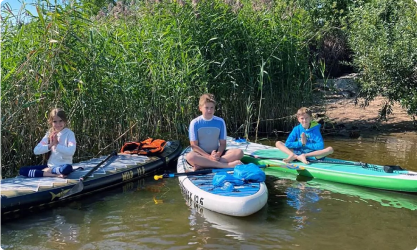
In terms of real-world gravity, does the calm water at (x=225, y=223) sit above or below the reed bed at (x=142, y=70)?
below

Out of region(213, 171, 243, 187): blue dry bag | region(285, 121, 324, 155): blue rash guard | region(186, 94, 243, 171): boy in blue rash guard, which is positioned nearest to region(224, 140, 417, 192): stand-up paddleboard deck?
region(285, 121, 324, 155): blue rash guard

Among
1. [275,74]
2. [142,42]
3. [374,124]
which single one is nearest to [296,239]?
[142,42]

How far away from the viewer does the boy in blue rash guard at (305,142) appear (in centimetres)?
638

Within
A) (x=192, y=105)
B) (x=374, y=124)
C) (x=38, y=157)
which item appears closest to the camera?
(x=38, y=157)

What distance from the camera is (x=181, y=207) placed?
5043 mm

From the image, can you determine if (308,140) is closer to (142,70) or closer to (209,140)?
(209,140)

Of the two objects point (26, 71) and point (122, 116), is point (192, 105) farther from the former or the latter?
point (26, 71)

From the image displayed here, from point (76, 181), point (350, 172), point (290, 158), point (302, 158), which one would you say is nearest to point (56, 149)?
point (76, 181)

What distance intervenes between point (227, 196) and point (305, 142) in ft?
8.01

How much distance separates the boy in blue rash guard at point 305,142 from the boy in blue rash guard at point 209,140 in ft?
3.37

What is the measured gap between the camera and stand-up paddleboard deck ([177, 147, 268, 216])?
4414 millimetres

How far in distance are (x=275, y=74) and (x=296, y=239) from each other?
19.3 ft

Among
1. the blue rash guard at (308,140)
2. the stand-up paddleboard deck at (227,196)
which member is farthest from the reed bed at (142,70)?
the stand-up paddleboard deck at (227,196)

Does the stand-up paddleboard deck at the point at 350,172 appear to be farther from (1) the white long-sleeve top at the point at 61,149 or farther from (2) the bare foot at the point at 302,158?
(1) the white long-sleeve top at the point at 61,149
